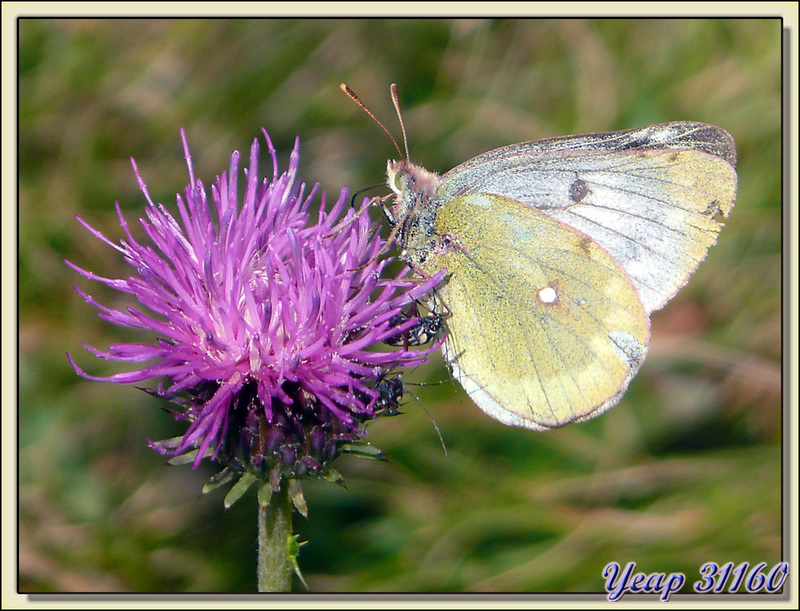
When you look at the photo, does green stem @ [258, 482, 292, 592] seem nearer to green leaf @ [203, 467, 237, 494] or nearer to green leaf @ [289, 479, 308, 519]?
green leaf @ [289, 479, 308, 519]

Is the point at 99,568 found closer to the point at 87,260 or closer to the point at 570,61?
the point at 87,260

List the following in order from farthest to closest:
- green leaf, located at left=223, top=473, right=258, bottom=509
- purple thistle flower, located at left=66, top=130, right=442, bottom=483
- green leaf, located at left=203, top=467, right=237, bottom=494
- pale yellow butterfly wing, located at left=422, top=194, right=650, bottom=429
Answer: pale yellow butterfly wing, located at left=422, top=194, right=650, bottom=429 < purple thistle flower, located at left=66, top=130, right=442, bottom=483 < green leaf, located at left=203, top=467, right=237, bottom=494 < green leaf, located at left=223, top=473, right=258, bottom=509

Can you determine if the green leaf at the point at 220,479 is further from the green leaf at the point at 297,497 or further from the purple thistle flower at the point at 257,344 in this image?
the green leaf at the point at 297,497

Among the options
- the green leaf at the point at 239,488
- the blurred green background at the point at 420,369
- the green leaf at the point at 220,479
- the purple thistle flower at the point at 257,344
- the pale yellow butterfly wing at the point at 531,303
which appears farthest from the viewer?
the blurred green background at the point at 420,369

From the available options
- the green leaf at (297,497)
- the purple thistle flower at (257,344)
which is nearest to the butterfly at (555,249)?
the purple thistle flower at (257,344)

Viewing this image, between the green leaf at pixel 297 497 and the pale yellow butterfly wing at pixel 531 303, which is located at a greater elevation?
the pale yellow butterfly wing at pixel 531 303

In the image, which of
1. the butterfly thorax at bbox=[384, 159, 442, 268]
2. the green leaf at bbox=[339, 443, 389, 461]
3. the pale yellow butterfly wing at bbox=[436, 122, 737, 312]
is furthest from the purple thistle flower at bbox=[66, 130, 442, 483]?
the pale yellow butterfly wing at bbox=[436, 122, 737, 312]

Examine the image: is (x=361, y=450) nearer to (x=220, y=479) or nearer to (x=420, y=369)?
(x=220, y=479)

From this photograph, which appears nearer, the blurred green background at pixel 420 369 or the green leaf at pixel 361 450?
the green leaf at pixel 361 450
